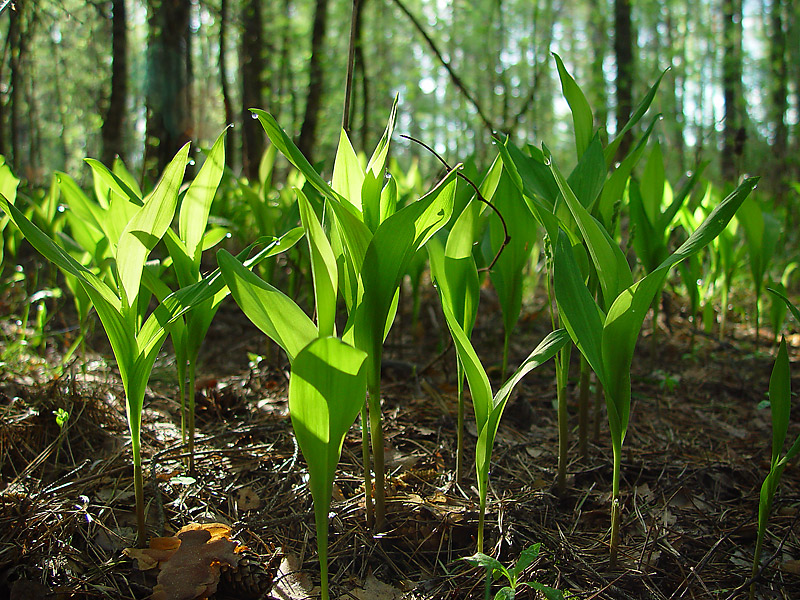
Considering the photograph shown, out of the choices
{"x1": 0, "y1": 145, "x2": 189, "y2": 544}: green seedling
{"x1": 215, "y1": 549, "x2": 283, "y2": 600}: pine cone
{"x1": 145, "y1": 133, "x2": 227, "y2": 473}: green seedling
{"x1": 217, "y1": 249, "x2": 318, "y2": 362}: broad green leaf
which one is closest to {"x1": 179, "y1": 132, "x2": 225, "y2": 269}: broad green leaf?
{"x1": 145, "y1": 133, "x2": 227, "y2": 473}: green seedling

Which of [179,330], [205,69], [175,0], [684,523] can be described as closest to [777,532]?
[684,523]

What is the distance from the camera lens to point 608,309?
0.83m

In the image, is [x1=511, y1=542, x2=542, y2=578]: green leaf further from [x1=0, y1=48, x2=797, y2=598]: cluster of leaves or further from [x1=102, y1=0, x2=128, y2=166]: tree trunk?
[x1=102, y1=0, x2=128, y2=166]: tree trunk

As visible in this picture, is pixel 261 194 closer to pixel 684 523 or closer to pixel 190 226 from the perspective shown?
pixel 190 226

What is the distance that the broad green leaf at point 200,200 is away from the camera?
1.01 m

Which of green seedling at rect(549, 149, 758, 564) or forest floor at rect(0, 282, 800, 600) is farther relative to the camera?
forest floor at rect(0, 282, 800, 600)

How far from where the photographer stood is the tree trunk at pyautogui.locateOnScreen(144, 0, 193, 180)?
11.2 feet

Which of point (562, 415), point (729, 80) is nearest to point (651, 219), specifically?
point (562, 415)

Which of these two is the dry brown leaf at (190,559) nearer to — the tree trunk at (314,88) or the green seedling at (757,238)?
the green seedling at (757,238)

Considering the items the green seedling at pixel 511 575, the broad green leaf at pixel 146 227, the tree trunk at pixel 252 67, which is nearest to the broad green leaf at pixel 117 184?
the broad green leaf at pixel 146 227

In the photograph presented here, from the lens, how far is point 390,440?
53.2 inches

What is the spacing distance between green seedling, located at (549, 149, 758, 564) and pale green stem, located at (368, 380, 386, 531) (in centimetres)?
33

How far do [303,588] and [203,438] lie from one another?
56 centimetres

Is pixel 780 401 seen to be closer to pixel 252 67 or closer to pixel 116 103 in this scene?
pixel 252 67
